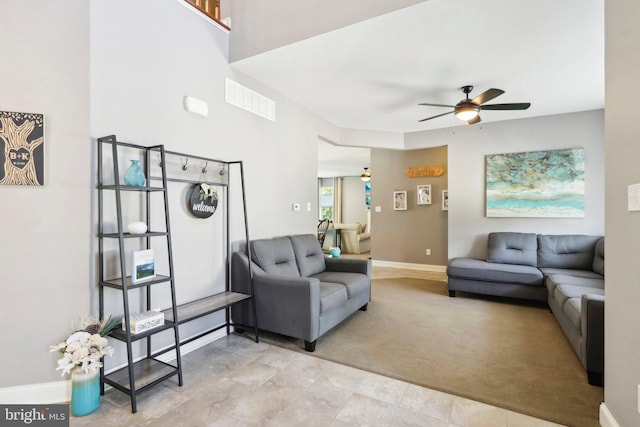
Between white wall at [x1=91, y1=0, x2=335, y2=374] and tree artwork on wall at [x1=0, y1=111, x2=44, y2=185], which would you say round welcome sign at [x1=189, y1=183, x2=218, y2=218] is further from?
tree artwork on wall at [x1=0, y1=111, x2=44, y2=185]

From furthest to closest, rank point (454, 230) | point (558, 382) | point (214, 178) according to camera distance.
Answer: point (454, 230) → point (214, 178) → point (558, 382)

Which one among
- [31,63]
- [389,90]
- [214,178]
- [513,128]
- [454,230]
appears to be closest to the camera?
[31,63]

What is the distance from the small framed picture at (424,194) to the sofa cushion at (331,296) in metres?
3.83

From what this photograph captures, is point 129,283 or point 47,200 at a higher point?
point 47,200

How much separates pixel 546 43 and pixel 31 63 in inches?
148

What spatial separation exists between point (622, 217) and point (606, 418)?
1.08 meters

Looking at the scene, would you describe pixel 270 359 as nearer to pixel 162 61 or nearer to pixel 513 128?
pixel 162 61

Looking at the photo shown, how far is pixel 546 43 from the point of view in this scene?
2615mm

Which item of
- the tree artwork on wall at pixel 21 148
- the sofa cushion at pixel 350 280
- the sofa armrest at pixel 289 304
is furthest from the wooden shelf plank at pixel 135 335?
the sofa cushion at pixel 350 280

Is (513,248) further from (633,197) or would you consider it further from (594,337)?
(633,197)

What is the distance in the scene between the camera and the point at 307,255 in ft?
12.3

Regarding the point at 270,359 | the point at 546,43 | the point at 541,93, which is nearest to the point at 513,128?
the point at 541,93

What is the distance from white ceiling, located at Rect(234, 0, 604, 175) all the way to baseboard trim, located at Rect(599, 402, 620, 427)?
256 centimetres

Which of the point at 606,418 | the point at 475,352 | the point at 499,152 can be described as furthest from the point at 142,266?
the point at 499,152
